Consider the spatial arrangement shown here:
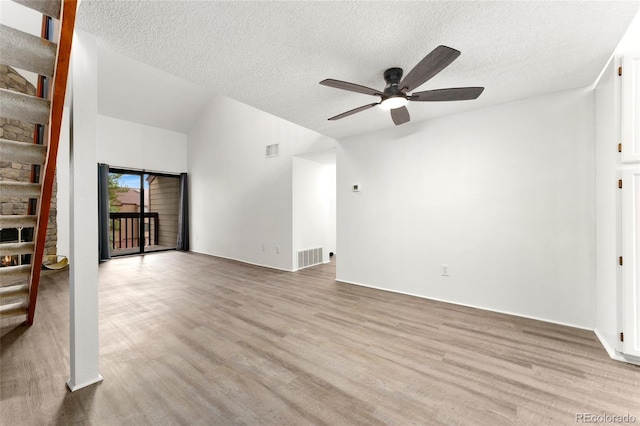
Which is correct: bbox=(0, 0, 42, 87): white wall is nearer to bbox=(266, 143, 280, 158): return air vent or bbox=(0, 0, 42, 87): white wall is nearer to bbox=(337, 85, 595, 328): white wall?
bbox=(266, 143, 280, 158): return air vent

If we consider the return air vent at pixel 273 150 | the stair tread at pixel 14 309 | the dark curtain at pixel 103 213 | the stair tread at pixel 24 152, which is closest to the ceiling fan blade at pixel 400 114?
the stair tread at pixel 24 152

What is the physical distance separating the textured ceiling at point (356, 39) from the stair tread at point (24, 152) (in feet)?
2.92

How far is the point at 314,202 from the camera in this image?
5723 millimetres

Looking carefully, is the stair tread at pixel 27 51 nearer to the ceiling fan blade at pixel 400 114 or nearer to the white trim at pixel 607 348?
the ceiling fan blade at pixel 400 114

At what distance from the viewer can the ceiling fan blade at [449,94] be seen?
206cm

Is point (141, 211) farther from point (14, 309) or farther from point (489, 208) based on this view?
point (489, 208)

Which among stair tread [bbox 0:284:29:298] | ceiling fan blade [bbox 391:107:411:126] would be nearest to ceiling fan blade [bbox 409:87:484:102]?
ceiling fan blade [bbox 391:107:411:126]

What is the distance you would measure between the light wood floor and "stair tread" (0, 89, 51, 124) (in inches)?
70.2

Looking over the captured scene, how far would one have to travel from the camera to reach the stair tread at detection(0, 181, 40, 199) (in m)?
1.78

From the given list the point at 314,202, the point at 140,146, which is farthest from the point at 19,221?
the point at 140,146

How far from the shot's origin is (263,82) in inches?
100.0

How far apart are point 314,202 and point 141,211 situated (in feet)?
16.3

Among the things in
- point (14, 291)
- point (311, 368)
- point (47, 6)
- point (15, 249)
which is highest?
point (47, 6)

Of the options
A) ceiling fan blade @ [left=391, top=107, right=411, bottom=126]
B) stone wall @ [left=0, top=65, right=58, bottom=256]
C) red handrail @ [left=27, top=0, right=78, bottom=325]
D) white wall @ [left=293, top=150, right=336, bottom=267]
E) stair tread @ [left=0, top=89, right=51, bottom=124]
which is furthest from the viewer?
white wall @ [left=293, top=150, right=336, bottom=267]
